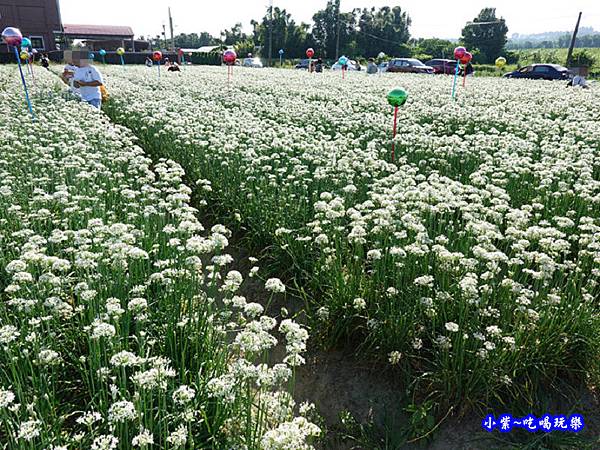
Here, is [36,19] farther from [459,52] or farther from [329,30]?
[459,52]

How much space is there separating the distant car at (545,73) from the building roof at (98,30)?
66.2 m

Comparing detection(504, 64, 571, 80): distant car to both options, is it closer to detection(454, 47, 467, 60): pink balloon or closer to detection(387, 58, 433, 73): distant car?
detection(387, 58, 433, 73): distant car

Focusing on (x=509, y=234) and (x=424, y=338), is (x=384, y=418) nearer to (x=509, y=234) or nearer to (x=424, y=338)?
(x=424, y=338)

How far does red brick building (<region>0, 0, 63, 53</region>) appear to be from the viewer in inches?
2312

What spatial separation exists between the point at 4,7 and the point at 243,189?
6811 cm

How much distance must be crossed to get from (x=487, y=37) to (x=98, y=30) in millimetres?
63479

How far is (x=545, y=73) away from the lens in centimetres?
3200

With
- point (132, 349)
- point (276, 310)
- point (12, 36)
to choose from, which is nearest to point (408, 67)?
point (12, 36)

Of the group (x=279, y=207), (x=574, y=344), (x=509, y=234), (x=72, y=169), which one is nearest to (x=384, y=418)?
(x=574, y=344)

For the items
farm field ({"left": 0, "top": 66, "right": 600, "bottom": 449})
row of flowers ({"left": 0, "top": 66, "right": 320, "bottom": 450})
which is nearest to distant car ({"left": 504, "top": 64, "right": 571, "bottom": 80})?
farm field ({"left": 0, "top": 66, "right": 600, "bottom": 449})

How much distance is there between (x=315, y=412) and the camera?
12.6 feet

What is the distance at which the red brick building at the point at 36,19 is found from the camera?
5872 cm

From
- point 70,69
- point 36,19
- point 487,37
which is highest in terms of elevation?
point 36,19

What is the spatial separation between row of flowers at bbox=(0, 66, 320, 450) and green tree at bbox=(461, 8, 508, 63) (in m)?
75.0
